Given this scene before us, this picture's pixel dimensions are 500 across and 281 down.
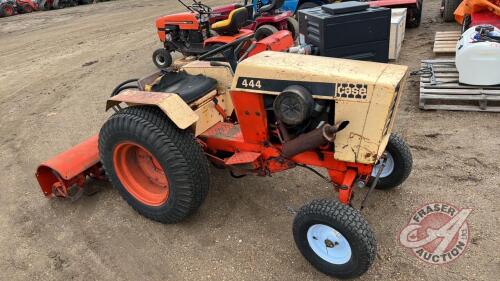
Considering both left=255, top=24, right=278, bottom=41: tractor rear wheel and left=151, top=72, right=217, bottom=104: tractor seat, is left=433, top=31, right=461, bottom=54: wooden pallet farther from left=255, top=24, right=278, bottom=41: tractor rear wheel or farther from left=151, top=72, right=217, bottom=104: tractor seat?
left=151, top=72, right=217, bottom=104: tractor seat

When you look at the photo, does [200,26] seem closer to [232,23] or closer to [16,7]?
[232,23]

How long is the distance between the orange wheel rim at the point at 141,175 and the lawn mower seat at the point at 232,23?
3300mm

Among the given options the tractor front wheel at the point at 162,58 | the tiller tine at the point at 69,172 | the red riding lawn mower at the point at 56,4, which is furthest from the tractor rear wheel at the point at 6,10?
the tiller tine at the point at 69,172

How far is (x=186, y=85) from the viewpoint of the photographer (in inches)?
117

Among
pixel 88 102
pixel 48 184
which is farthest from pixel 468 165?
pixel 88 102

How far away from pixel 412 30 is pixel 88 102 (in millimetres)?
5510

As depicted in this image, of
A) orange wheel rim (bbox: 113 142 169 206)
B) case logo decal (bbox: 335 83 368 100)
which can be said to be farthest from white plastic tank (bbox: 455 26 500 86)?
orange wheel rim (bbox: 113 142 169 206)

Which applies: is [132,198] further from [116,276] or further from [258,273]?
[258,273]

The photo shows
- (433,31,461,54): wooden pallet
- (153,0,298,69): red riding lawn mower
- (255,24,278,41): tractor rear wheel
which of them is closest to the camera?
(433,31,461,54): wooden pallet

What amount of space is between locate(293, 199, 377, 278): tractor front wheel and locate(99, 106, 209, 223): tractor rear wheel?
72cm

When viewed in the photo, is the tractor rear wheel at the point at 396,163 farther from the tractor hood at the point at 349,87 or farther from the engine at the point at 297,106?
the engine at the point at 297,106

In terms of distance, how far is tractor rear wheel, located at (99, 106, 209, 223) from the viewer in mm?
2516

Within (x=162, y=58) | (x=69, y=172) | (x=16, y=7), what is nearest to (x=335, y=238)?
(x=69, y=172)

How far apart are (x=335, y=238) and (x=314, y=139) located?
1.84 feet
